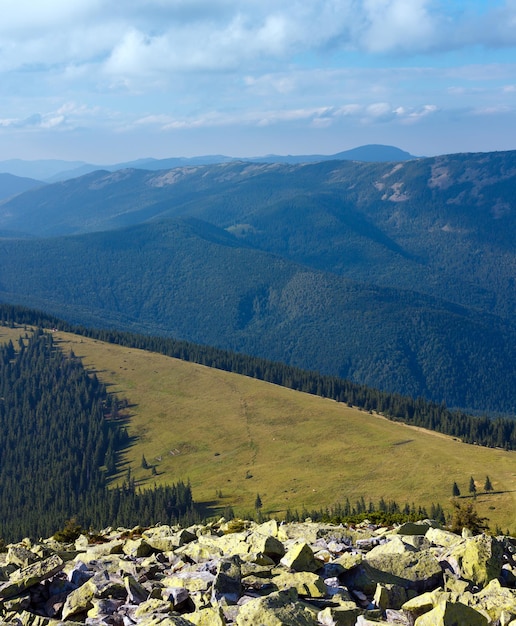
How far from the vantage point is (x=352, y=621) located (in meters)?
28.9

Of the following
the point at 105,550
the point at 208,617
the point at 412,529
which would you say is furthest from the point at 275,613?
the point at 412,529

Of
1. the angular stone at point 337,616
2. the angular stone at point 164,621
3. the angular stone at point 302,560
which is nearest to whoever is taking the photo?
the angular stone at point 164,621

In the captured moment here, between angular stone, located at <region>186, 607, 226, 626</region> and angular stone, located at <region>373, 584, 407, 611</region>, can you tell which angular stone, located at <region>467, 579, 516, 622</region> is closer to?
angular stone, located at <region>373, 584, 407, 611</region>

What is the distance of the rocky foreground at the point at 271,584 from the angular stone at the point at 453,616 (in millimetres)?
44

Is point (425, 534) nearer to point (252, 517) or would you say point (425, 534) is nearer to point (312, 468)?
point (252, 517)

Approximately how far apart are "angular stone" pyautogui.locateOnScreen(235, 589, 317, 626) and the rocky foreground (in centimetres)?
A: 5

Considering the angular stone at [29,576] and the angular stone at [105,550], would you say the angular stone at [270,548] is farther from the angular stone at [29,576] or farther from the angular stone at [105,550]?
the angular stone at [29,576]

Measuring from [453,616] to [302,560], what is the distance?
9.75 meters

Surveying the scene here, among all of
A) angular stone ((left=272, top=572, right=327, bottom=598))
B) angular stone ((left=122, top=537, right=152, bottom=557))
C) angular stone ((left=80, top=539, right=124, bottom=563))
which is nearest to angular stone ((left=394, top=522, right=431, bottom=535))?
angular stone ((left=272, top=572, right=327, bottom=598))

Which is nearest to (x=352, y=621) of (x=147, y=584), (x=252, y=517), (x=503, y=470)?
(x=147, y=584)

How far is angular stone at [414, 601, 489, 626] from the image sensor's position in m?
27.7

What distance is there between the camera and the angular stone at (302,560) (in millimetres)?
35281

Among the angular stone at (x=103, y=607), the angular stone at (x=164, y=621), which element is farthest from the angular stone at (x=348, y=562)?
the angular stone at (x=103, y=607)

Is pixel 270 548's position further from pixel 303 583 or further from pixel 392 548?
pixel 392 548
